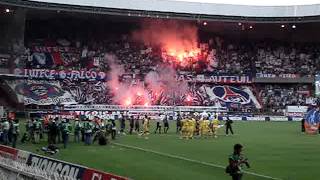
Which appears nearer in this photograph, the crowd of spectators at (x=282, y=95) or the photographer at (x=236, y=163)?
the photographer at (x=236, y=163)

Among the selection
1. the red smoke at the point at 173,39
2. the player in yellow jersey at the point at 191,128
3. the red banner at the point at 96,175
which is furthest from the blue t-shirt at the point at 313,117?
the red banner at the point at 96,175

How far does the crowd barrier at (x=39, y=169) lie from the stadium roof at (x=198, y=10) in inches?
1871

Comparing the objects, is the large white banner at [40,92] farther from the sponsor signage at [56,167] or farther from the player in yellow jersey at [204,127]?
the sponsor signage at [56,167]

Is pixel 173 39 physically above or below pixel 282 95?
above

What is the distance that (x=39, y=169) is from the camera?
50.9 feet

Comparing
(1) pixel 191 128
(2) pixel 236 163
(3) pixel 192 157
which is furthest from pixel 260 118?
(2) pixel 236 163

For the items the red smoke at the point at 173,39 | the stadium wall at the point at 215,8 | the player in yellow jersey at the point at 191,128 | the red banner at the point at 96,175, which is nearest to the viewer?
the red banner at the point at 96,175

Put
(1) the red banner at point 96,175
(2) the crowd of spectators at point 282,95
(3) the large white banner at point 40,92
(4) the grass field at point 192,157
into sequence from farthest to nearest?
1. (2) the crowd of spectators at point 282,95
2. (3) the large white banner at point 40,92
3. (4) the grass field at point 192,157
4. (1) the red banner at point 96,175

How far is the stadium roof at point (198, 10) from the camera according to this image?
6580 centimetres

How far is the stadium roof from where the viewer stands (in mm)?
65800

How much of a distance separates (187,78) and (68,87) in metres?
15.8

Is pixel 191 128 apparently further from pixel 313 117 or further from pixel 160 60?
pixel 160 60

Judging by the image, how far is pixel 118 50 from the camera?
2982 inches

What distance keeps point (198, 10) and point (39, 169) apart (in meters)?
56.8
